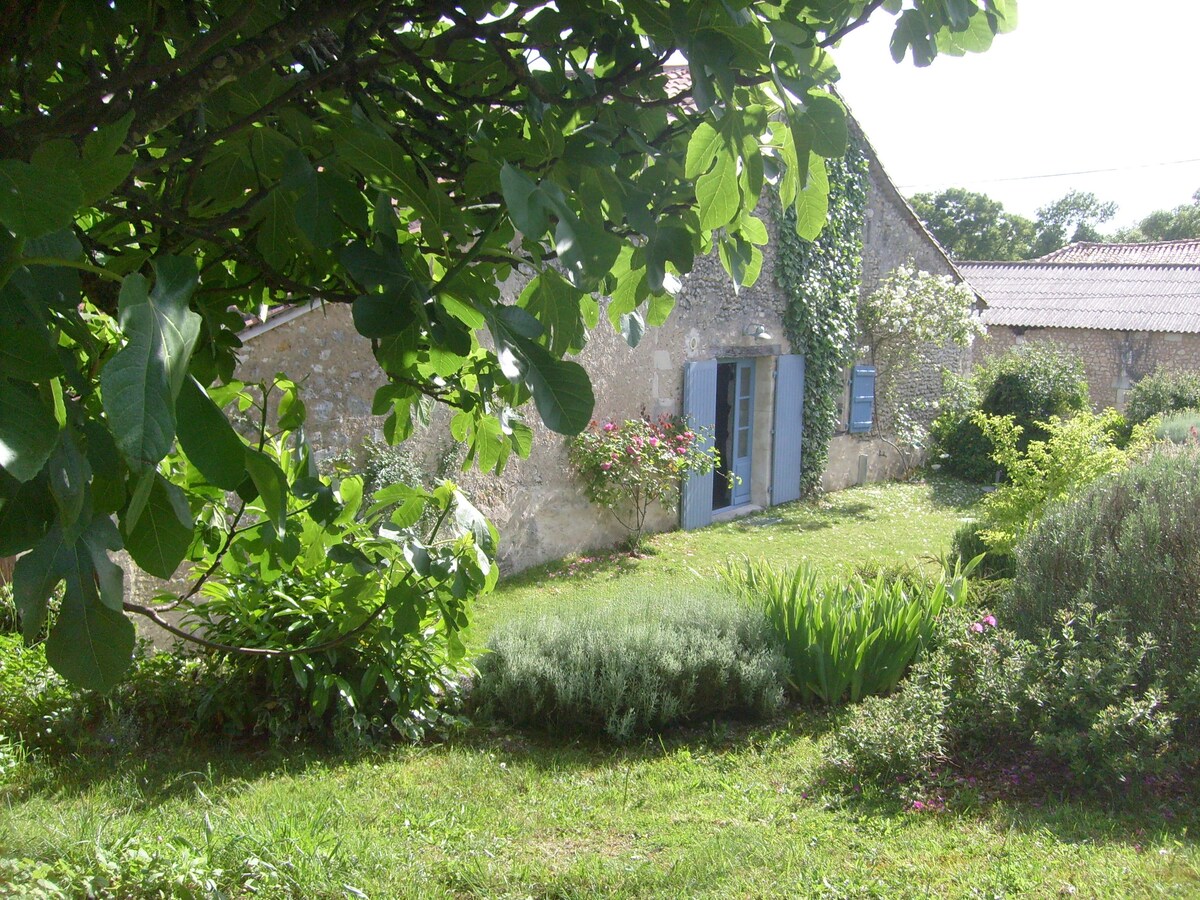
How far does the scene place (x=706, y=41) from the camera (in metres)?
1.23

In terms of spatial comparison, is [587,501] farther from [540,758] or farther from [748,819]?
[748,819]

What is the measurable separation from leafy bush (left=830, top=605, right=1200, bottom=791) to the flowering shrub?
4.57m

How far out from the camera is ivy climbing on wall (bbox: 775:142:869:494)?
1184 cm

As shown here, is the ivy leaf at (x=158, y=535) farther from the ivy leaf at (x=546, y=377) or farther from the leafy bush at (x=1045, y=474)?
the leafy bush at (x=1045, y=474)

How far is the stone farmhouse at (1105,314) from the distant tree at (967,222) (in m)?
22.5

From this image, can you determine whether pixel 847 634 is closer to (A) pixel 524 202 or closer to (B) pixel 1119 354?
(A) pixel 524 202

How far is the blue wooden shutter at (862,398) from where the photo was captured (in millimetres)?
13183

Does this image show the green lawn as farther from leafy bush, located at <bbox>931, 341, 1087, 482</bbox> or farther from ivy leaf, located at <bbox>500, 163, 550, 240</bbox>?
leafy bush, located at <bbox>931, 341, 1087, 482</bbox>

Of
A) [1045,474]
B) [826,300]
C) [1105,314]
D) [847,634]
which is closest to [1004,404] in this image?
[826,300]

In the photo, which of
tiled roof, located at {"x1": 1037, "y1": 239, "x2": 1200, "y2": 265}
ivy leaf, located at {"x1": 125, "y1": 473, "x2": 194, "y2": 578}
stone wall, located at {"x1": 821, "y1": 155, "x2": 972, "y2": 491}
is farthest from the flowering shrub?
tiled roof, located at {"x1": 1037, "y1": 239, "x2": 1200, "y2": 265}

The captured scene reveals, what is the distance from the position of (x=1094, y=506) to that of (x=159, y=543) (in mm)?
5396

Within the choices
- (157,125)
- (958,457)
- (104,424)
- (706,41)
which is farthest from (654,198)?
(958,457)

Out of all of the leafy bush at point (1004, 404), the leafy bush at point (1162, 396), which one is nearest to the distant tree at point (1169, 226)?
the leafy bush at point (1162, 396)

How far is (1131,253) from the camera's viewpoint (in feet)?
83.8
